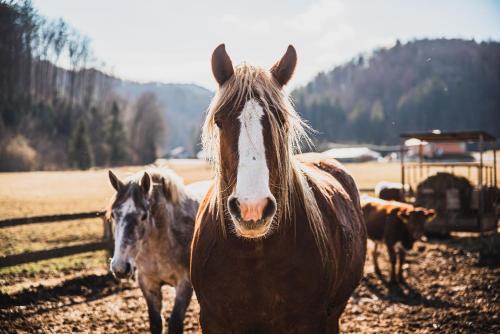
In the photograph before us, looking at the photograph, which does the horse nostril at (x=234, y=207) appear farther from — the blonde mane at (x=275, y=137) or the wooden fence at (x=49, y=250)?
the wooden fence at (x=49, y=250)

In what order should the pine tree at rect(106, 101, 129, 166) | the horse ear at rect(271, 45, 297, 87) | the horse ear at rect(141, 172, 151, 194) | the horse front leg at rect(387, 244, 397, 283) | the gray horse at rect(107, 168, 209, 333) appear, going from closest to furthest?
the horse ear at rect(271, 45, 297, 87) → the gray horse at rect(107, 168, 209, 333) → the horse ear at rect(141, 172, 151, 194) → the horse front leg at rect(387, 244, 397, 283) → the pine tree at rect(106, 101, 129, 166)

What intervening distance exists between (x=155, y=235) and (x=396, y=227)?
5240 mm

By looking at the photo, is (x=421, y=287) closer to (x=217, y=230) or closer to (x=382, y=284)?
(x=382, y=284)

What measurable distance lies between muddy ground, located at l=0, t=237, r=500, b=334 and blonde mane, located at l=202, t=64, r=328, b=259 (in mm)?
3097

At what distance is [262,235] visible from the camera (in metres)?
2.07

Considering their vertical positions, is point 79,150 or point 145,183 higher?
point 79,150

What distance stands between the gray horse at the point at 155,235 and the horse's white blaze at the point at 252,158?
226 centimetres

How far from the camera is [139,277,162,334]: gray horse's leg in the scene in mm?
4176

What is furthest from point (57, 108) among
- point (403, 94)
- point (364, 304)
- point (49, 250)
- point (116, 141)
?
point (403, 94)

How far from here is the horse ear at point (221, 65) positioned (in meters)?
2.32

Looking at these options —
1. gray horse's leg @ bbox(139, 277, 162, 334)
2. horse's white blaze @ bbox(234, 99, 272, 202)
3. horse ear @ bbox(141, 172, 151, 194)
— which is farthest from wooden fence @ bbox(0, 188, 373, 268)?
horse's white blaze @ bbox(234, 99, 272, 202)

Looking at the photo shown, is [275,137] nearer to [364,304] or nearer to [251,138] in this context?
[251,138]

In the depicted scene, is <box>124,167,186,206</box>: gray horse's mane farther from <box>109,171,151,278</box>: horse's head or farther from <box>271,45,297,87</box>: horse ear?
<box>271,45,297,87</box>: horse ear

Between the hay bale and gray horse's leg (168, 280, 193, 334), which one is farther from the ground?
the hay bale
